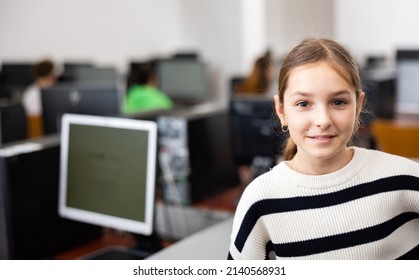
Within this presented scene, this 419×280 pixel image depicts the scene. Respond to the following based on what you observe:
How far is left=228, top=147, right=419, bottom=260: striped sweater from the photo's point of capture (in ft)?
3.13

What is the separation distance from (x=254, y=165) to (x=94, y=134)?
814mm

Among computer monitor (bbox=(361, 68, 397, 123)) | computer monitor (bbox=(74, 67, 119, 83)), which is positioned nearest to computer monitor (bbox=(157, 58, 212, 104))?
computer monitor (bbox=(74, 67, 119, 83))

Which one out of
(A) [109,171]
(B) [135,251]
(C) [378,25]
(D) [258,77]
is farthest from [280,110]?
(C) [378,25]

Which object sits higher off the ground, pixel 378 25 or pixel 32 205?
pixel 378 25

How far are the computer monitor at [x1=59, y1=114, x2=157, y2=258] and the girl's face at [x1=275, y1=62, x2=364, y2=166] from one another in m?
0.73

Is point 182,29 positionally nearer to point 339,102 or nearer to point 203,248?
point 203,248

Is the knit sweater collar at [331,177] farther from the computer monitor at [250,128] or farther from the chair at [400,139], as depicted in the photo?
the chair at [400,139]

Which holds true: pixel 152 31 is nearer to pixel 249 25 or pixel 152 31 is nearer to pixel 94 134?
pixel 249 25

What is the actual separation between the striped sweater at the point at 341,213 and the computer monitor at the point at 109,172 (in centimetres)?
68

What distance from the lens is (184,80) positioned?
6121 millimetres

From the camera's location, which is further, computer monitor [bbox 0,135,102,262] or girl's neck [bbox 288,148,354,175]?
computer monitor [bbox 0,135,102,262]

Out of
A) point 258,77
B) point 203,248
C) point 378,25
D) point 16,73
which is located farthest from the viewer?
point 378,25

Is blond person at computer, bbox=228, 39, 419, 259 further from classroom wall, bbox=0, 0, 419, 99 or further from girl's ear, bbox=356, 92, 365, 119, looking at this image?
classroom wall, bbox=0, 0, 419, 99

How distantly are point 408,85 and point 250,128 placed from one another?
199 centimetres
